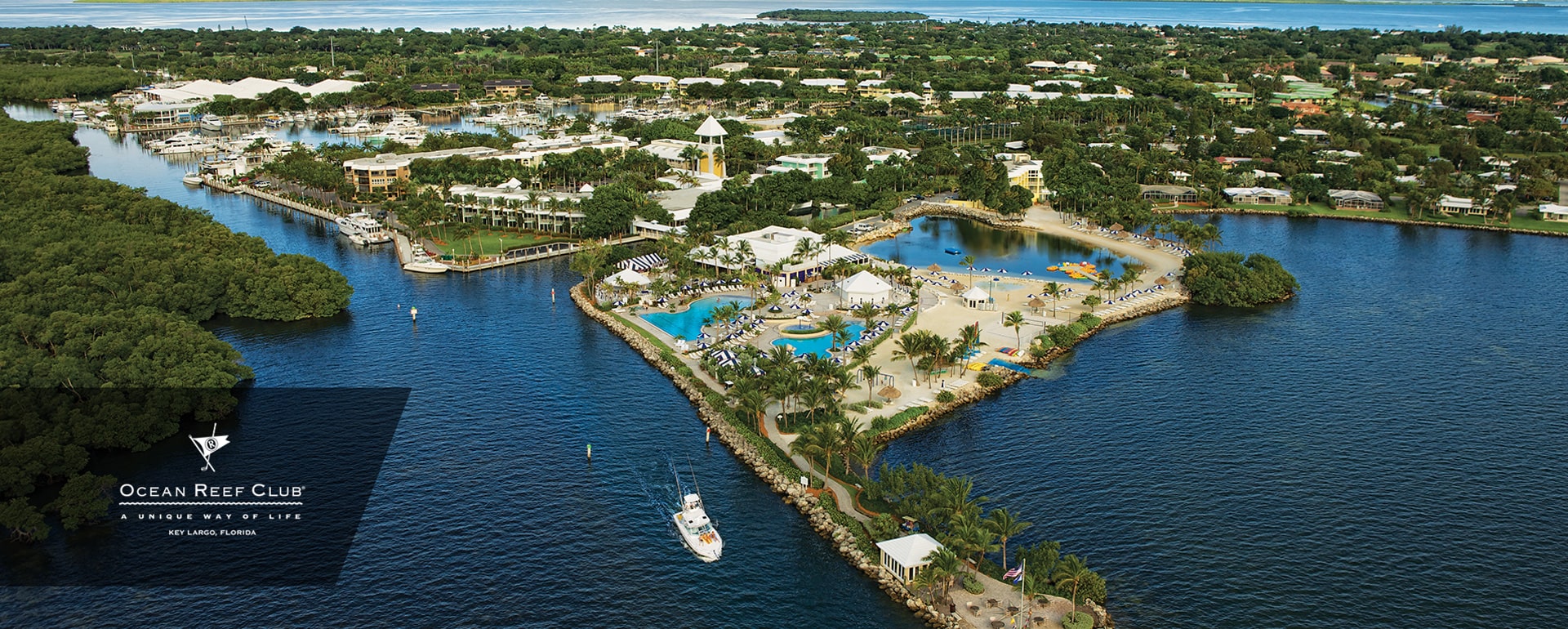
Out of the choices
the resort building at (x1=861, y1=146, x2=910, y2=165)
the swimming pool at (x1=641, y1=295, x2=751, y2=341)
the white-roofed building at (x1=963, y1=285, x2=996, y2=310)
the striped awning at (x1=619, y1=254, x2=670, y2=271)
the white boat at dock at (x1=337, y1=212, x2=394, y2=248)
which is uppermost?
the resort building at (x1=861, y1=146, x2=910, y2=165)

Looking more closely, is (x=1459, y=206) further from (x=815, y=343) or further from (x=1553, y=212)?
(x=815, y=343)

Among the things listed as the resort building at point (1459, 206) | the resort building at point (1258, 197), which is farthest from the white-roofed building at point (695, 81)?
the resort building at point (1459, 206)

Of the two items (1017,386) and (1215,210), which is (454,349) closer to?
(1017,386)

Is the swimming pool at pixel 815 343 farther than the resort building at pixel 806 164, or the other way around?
the resort building at pixel 806 164

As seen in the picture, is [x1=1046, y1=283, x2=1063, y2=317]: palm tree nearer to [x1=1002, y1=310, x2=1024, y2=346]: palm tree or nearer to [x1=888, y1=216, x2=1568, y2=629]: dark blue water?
[x1=1002, y1=310, x2=1024, y2=346]: palm tree

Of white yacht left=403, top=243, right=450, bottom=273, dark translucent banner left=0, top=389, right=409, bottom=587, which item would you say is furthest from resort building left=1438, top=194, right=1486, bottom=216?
dark translucent banner left=0, top=389, right=409, bottom=587

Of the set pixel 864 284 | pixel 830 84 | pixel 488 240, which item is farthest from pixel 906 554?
pixel 830 84

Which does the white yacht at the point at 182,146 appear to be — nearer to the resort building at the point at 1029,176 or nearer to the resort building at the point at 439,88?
the resort building at the point at 439,88
